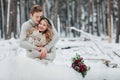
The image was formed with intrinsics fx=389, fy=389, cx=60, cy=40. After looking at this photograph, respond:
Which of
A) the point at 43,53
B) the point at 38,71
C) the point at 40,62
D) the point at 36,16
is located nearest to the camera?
the point at 38,71

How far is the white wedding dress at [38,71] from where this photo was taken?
4.99m

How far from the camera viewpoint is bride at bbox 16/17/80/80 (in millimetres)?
5055

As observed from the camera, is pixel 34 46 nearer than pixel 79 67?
Yes

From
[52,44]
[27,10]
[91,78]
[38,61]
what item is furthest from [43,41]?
[27,10]

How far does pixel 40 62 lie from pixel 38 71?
365mm

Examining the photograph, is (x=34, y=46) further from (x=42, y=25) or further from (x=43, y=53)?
(x=42, y=25)

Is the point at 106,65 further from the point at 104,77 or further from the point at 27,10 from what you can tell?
the point at 27,10

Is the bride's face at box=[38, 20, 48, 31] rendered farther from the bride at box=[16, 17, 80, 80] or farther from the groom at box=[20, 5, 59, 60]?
the groom at box=[20, 5, 59, 60]

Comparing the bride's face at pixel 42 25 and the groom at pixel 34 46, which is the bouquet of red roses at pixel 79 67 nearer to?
the groom at pixel 34 46

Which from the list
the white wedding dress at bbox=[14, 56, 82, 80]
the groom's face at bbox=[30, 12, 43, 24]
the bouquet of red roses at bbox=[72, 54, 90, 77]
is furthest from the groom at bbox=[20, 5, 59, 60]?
the bouquet of red roses at bbox=[72, 54, 90, 77]

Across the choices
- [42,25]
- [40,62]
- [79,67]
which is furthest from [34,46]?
[79,67]

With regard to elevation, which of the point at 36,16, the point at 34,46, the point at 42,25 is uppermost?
the point at 36,16

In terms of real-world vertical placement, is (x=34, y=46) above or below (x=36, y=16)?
below

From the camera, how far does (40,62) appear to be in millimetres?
5480
